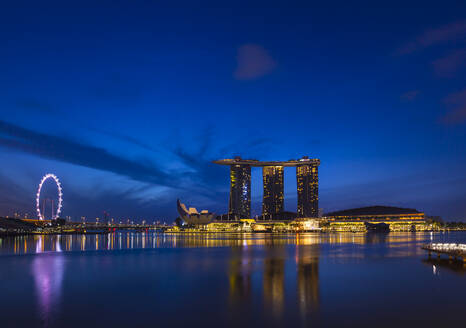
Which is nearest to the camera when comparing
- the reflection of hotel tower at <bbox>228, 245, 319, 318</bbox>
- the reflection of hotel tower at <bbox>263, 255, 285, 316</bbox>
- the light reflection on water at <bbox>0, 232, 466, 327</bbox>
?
the light reflection on water at <bbox>0, 232, 466, 327</bbox>

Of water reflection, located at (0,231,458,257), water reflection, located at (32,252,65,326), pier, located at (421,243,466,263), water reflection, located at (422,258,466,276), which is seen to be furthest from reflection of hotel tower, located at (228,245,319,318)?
water reflection, located at (0,231,458,257)

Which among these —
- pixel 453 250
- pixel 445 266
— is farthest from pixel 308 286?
pixel 453 250

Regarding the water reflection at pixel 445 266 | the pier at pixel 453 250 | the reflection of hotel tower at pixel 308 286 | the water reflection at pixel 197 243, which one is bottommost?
the water reflection at pixel 197 243

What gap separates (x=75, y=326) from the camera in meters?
Answer: 19.1

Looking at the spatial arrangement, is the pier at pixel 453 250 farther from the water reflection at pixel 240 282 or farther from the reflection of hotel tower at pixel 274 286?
the water reflection at pixel 240 282

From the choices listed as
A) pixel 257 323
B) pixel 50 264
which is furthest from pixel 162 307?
pixel 50 264

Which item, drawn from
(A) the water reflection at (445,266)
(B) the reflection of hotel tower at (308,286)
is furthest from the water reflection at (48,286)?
(A) the water reflection at (445,266)

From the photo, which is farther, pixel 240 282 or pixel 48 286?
pixel 240 282

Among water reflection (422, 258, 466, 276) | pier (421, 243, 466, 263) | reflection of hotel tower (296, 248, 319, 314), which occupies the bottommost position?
water reflection (422, 258, 466, 276)

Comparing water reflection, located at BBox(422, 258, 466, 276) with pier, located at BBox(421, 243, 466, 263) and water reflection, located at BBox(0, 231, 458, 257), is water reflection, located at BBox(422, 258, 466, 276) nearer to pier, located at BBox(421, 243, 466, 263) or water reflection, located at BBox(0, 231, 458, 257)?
pier, located at BBox(421, 243, 466, 263)

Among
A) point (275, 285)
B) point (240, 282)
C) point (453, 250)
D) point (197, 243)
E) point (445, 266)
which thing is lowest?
point (197, 243)

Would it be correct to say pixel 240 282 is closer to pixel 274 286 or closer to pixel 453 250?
pixel 274 286

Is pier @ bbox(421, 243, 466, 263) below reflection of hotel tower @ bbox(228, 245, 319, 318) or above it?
above

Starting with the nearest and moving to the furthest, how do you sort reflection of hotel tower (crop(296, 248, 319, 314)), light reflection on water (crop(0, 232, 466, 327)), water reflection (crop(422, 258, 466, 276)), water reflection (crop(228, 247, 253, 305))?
light reflection on water (crop(0, 232, 466, 327))
reflection of hotel tower (crop(296, 248, 319, 314))
water reflection (crop(228, 247, 253, 305))
water reflection (crop(422, 258, 466, 276))
